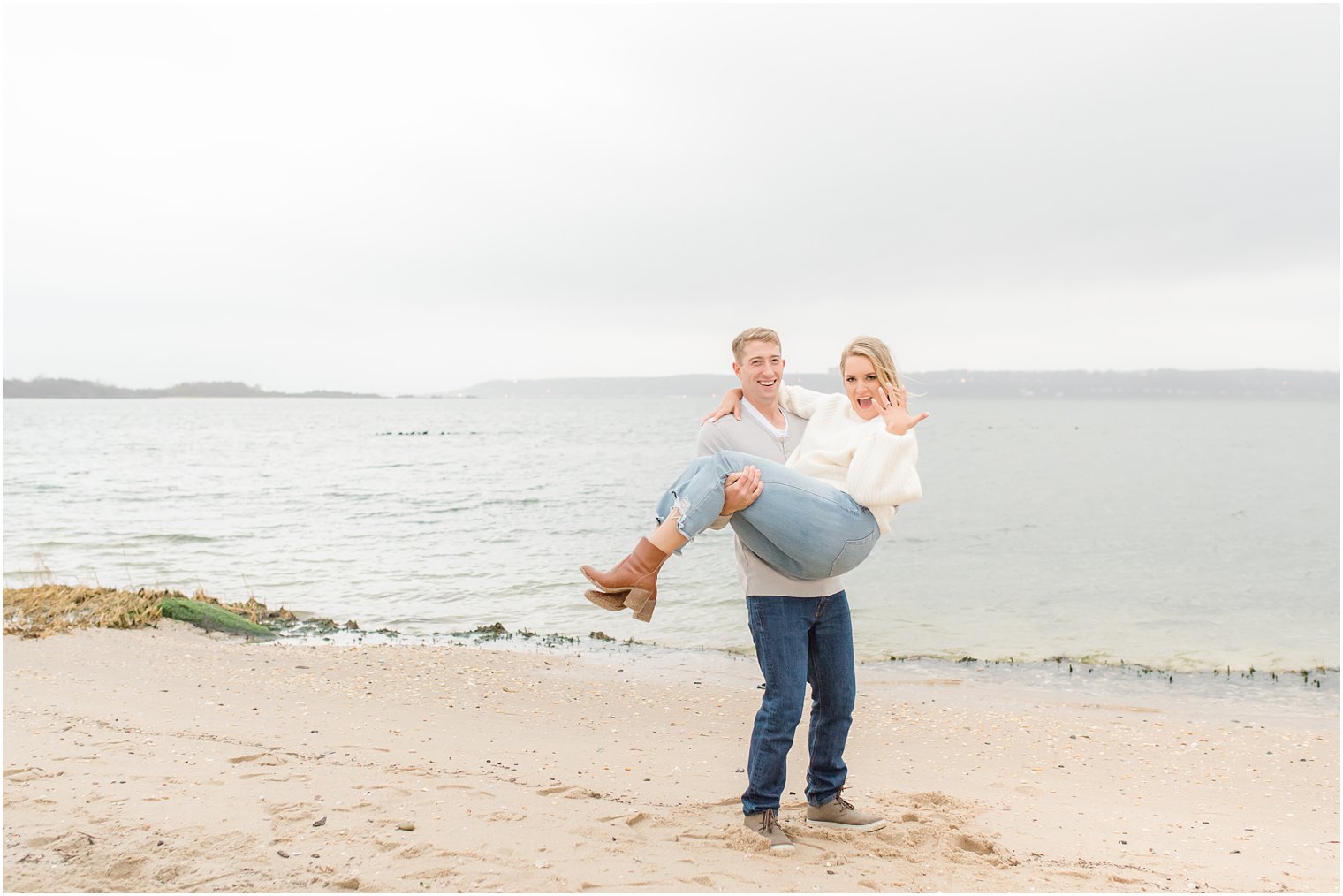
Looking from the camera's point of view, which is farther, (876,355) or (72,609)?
(72,609)

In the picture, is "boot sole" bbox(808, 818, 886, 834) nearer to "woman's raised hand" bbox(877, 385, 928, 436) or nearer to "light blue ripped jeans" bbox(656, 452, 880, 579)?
"light blue ripped jeans" bbox(656, 452, 880, 579)

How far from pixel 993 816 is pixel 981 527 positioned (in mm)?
19010

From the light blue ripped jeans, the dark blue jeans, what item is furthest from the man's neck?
the dark blue jeans

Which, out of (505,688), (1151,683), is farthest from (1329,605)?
(505,688)

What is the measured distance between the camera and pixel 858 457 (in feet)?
12.8

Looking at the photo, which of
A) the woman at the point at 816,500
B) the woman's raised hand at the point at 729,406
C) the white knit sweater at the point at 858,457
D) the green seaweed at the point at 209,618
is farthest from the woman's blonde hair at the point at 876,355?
the green seaweed at the point at 209,618

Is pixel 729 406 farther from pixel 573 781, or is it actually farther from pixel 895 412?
pixel 573 781

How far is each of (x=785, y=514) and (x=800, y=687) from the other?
89 cm

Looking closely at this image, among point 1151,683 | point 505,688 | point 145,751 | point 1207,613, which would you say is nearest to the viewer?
point 145,751

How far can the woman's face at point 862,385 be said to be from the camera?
4016 millimetres

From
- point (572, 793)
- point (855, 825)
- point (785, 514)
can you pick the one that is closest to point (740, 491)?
point (785, 514)

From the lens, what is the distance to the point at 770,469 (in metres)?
3.79

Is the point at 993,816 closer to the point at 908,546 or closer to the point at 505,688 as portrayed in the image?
the point at 505,688

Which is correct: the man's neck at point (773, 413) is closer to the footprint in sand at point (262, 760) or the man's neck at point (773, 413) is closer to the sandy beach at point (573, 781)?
the sandy beach at point (573, 781)
